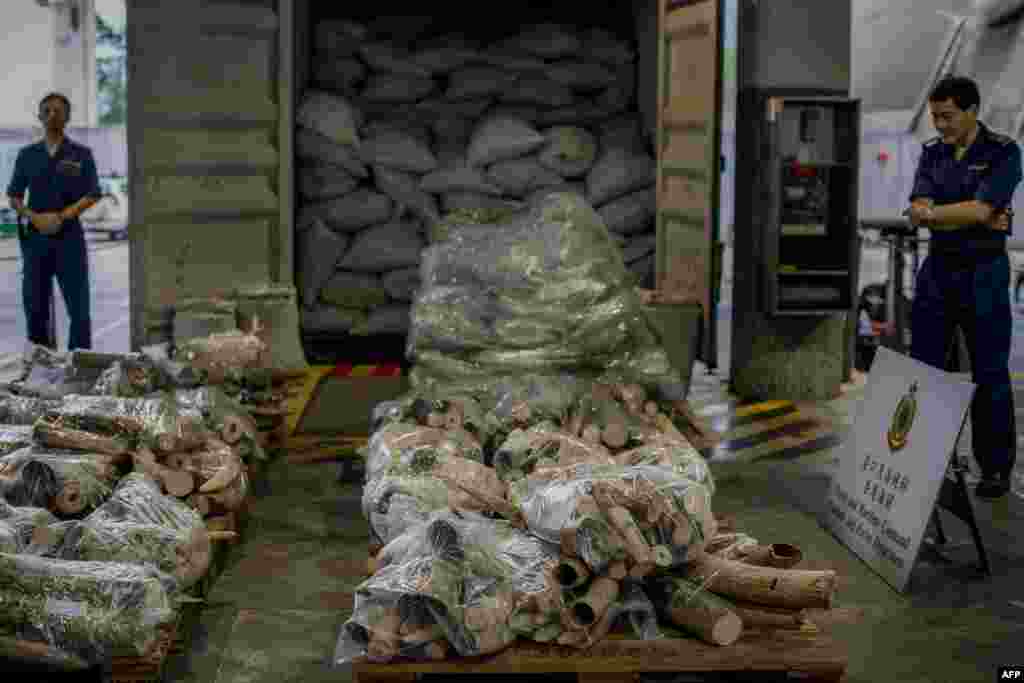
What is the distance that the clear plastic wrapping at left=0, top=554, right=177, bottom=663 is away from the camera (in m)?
4.21

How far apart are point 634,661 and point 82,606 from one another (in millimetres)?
1567

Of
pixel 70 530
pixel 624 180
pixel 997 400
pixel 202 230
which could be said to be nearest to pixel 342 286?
pixel 202 230

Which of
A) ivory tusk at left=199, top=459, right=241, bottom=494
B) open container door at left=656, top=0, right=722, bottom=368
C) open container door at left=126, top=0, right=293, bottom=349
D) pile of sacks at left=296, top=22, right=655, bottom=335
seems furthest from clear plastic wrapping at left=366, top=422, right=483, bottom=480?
pile of sacks at left=296, top=22, right=655, bottom=335

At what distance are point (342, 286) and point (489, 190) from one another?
1.24 metres

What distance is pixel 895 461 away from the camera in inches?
230

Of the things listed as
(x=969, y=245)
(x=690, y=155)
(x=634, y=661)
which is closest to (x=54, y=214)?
(x=690, y=155)

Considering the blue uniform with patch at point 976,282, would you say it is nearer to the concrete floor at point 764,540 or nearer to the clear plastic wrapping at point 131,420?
the concrete floor at point 764,540

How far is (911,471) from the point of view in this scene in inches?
223

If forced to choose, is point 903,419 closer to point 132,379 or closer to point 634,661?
point 634,661

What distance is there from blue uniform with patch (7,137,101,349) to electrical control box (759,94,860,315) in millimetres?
4252

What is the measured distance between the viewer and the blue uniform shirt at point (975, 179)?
654 centimetres

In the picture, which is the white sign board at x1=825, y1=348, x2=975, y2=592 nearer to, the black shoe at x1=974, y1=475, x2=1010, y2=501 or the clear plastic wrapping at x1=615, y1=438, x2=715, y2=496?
the clear plastic wrapping at x1=615, y1=438, x2=715, y2=496

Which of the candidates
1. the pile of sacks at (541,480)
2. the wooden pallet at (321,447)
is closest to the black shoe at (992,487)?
the pile of sacks at (541,480)

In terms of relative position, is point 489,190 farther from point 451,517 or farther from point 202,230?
point 451,517
